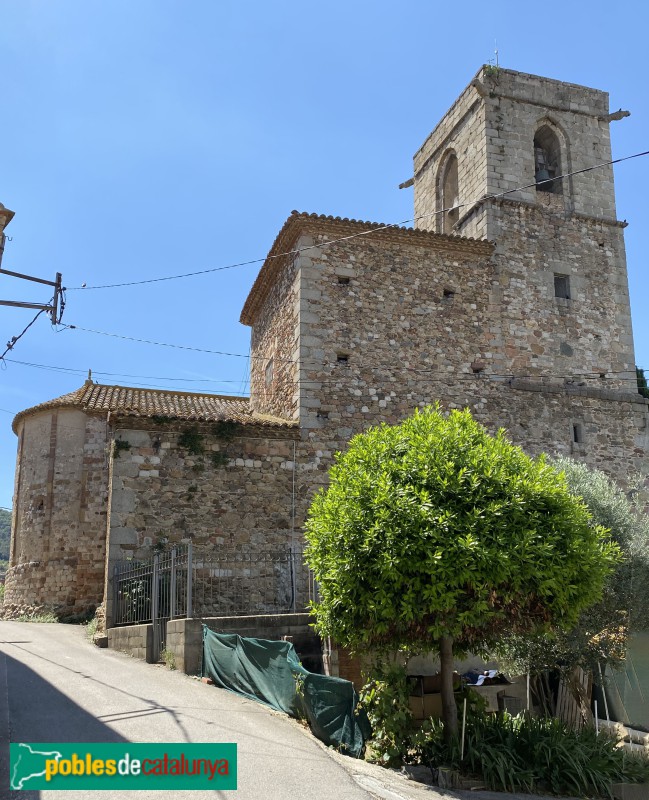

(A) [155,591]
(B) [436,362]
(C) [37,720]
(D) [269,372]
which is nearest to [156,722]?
(C) [37,720]

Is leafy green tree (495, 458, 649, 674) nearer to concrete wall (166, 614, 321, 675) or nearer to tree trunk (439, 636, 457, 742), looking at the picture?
tree trunk (439, 636, 457, 742)

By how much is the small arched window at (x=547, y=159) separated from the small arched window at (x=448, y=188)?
2.32 m

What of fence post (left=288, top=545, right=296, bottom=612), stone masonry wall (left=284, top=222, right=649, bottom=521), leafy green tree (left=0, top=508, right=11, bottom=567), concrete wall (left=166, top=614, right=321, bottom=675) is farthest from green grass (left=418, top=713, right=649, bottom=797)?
leafy green tree (left=0, top=508, right=11, bottom=567)

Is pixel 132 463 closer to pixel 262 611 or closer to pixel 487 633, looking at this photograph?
pixel 262 611

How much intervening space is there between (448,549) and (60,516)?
1564 centimetres

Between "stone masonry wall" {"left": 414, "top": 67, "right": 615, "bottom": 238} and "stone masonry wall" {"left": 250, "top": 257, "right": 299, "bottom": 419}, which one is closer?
"stone masonry wall" {"left": 250, "top": 257, "right": 299, "bottom": 419}

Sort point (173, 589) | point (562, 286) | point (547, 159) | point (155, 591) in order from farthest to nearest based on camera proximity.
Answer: point (547, 159) < point (562, 286) < point (155, 591) < point (173, 589)

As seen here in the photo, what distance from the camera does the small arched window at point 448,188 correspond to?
2070 centimetres

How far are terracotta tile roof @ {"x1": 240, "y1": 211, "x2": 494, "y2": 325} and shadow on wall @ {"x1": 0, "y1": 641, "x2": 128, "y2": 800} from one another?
10678 mm

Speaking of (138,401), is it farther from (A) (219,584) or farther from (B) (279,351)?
(A) (219,584)
